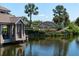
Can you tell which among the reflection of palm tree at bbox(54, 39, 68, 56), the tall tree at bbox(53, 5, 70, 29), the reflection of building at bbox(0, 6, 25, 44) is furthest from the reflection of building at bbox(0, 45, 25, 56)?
the tall tree at bbox(53, 5, 70, 29)

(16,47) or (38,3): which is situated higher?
(38,3)

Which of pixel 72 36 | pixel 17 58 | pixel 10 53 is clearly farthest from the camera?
pixel 72 36

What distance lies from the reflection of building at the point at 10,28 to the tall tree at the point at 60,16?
0.70 metres

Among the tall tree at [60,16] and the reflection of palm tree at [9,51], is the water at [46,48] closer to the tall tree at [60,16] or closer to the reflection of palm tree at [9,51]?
the reflection of palm tree at [9,51]

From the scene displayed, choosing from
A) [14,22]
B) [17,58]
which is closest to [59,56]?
[17,58]

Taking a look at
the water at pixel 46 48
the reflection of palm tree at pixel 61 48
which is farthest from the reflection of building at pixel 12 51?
the reflection of palm tree at pixel 61 48

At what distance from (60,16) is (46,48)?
2.26ft

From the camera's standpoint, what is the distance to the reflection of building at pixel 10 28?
20.2 feet

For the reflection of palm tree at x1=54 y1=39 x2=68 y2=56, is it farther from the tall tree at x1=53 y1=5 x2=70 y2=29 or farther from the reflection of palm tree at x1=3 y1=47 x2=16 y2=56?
the reflection of palm tree at x1=3 y1=47 x2=16 y2=56

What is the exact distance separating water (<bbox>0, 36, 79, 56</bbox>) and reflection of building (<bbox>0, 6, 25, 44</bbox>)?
203 millimetres

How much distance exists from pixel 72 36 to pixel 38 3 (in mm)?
1198

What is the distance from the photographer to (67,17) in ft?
19.5

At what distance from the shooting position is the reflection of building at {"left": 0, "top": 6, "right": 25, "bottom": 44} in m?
6.16

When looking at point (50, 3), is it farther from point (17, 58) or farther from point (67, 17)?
point (17, 58)
